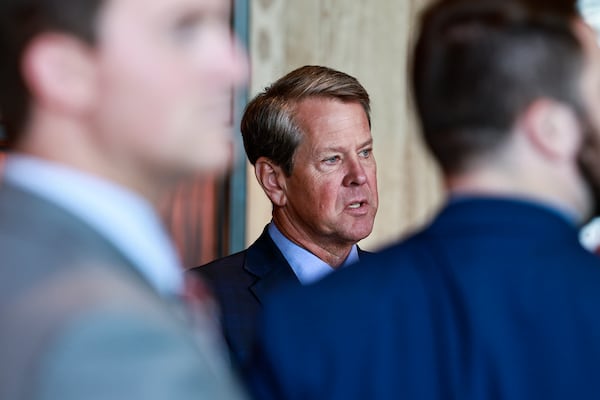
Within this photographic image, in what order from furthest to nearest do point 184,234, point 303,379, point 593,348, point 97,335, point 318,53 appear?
point 318,53 < point 184,234 < point 303,379 < point 593,348 < point 97,335

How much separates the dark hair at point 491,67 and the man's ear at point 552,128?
12 millimetres

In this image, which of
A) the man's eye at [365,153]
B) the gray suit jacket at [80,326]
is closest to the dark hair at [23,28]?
the gray suit jacket at [80,326]

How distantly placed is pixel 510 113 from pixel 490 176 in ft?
0.28

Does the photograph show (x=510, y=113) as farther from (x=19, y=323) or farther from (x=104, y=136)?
(x=19, y=323)

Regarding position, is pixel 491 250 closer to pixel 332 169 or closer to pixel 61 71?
pixel 61 71

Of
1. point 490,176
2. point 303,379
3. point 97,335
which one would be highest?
point 490,176

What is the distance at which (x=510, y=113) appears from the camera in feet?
4.69

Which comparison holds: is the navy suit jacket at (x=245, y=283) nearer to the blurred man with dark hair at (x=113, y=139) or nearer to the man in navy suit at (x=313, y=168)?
the man in navy suit at (x=313, y=168)

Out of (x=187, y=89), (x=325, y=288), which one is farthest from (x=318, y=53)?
(x=187, y=89)

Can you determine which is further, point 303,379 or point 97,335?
point 303,379

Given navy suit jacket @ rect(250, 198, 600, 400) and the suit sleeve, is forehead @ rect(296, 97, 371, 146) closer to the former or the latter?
navy suit jacket @ rect(250, 198, 600, 400)

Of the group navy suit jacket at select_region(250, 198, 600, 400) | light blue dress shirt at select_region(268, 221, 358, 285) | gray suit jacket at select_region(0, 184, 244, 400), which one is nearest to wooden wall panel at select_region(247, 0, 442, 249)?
light blue dress shirt at select_region(268, 221, 358, 285)

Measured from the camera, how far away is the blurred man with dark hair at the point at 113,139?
38.3 inches

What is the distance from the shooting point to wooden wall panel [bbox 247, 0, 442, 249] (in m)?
4.42
